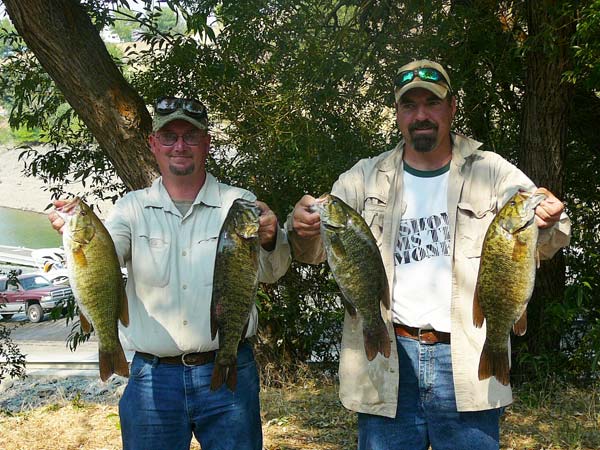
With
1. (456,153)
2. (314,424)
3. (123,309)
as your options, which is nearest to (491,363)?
(456,153)

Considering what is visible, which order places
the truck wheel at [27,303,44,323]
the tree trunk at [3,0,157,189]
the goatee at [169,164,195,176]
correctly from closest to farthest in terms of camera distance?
the goatee at [169,164,195,176], the tree trunk at [3,0,157,189], the truck wheel at [27,303,44,323]

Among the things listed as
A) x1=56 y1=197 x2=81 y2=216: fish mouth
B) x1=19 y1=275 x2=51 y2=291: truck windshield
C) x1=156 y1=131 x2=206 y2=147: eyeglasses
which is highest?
x1=19 y1=275 x2=51 y2=291: truck windshield

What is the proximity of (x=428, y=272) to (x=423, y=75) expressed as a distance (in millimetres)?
810

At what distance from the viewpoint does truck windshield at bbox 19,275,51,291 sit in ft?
70.5

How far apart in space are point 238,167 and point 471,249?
4.17 metres

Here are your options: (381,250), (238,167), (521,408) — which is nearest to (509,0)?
(238,167)

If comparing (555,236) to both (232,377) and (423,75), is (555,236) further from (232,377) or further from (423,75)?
(232,377)

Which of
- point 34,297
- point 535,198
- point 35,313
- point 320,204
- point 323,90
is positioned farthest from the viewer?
Answer: point 35,313

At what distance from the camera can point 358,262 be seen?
3104mm

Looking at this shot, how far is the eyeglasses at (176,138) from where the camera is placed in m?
3.43

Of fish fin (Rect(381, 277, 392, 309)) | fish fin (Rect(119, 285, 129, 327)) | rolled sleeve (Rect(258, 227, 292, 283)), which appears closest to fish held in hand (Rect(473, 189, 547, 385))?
fish fin (Rect(381, 277, 392, 309))

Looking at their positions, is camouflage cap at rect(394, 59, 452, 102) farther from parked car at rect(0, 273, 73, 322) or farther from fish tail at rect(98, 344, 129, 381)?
parked car at rect(0, 273, 73, 322)

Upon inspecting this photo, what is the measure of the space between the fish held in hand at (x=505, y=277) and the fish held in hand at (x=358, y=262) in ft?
1.24

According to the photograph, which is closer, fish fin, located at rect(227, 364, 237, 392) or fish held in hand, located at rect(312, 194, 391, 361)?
fish held in hand, located at rect(312, 194, 391, 361)
